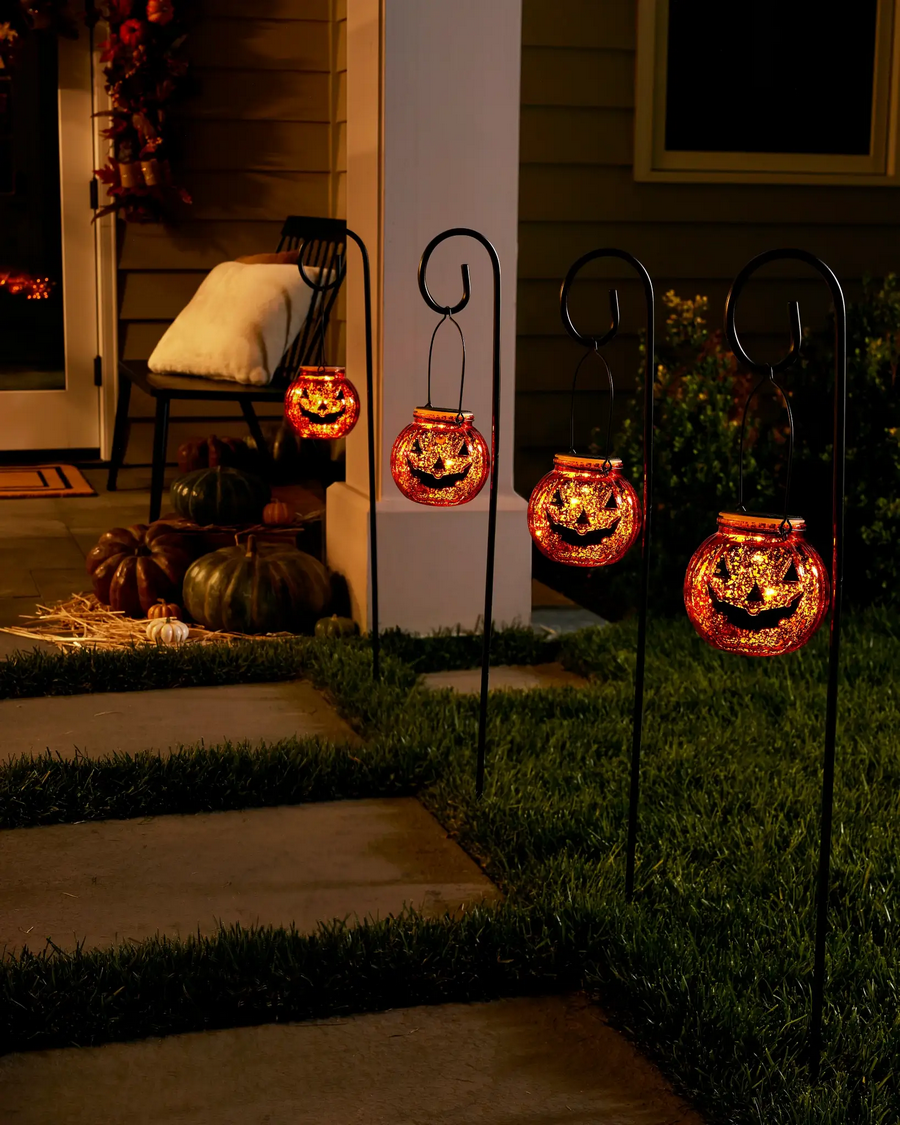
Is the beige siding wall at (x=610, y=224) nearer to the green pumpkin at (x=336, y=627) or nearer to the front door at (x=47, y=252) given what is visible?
the green pumpkin at (x=336, y=627)

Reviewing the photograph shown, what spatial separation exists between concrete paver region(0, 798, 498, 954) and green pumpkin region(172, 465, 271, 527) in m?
1.63

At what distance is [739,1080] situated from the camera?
1.64 m

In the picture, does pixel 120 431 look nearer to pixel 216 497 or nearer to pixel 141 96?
pixel 141 96

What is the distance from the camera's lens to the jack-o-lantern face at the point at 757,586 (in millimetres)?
1723

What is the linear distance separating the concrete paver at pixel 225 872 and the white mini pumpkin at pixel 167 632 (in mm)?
1099

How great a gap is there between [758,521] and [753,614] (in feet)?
0.43

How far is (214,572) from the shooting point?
3.69 m

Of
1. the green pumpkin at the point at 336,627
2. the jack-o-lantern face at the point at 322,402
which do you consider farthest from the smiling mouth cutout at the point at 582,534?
the green pumpkin at the point at 336,627

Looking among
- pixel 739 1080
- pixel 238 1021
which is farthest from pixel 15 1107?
pixel 739 1080

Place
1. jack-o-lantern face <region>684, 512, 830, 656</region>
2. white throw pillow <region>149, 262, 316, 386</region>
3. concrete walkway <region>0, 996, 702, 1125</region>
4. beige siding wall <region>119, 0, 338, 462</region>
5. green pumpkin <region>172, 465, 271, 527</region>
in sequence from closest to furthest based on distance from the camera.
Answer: concrete walkway <region>0, 996, 702, 1125</region> < jack-o-lantern face <region>684, 512, 830, 656</region> < green pumpkin <region>172, 465, 271, 527</region> < white throw pillow <region>149, 262, 316, 386</region> < beige siding wall <region>119, 0, 338, 462</region>

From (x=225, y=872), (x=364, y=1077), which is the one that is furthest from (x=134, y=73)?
(x=364, y=1077)

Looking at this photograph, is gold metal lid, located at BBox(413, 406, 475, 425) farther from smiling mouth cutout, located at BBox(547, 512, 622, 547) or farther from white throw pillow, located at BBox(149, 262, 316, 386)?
white throw pillow, located at BBox(149, 262, 316, 386)

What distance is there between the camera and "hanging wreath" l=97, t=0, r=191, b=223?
18.0 feet

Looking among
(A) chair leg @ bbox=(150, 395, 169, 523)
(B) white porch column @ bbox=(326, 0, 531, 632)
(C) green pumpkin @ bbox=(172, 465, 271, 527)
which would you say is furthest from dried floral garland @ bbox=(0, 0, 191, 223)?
(B) white porch column @ bbox=(326, 0, 531, 632)
